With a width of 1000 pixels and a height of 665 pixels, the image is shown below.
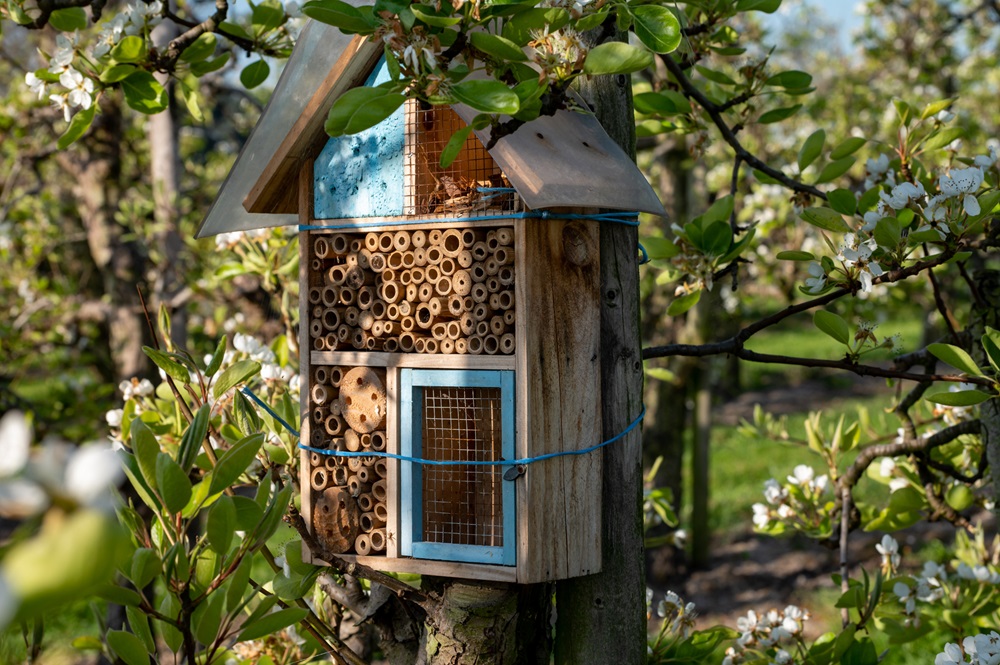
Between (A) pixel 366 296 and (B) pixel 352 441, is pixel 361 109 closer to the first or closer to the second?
(A) pixel 366 296

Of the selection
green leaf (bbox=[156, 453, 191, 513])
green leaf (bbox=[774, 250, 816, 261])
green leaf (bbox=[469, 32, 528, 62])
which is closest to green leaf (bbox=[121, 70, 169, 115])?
green leaf (bbox=[469, 32, 528, 62])

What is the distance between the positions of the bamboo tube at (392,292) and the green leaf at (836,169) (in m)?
1.10

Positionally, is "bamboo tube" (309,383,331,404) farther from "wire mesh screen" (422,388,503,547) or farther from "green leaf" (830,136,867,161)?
"green leaf" (830,136,867,161)

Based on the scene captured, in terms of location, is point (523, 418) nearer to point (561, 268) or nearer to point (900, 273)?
point (561, 268)

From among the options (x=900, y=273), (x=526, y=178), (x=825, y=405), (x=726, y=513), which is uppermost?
(x=526, y=178)

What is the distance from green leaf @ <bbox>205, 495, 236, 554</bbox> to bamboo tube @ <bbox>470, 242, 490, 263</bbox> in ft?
2.22

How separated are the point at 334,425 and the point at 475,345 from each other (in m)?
0.37

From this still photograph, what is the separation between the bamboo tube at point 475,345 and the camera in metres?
1.64

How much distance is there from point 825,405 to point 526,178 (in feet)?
34.1

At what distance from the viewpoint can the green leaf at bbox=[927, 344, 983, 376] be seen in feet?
5.24

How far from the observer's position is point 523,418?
5.16 feet

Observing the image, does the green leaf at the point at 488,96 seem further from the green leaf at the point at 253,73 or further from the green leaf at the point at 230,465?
the green leaf at the point at 253,73

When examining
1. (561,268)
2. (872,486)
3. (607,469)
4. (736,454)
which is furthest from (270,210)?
(736,454)

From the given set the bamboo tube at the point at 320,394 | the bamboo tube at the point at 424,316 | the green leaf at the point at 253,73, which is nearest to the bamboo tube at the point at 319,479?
the bamboo tube at the point at 320,394
